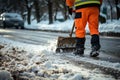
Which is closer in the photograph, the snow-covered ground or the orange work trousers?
the orange work trousers

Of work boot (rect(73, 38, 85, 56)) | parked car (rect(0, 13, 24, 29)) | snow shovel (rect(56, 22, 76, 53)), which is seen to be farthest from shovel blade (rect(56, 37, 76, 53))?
parked car (rect(0, 13, 24, 29))

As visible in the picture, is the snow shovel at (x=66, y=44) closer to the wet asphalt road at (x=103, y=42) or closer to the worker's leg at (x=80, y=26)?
the worker's leg at (x=80, y=26)

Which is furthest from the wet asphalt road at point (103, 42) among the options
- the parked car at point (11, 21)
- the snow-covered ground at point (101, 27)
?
the parked car at point (11, 21)

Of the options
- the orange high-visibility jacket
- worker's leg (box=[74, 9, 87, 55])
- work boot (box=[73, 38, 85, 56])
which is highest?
the orange high-visibility jacket

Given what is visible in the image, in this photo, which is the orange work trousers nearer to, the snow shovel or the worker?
the worker

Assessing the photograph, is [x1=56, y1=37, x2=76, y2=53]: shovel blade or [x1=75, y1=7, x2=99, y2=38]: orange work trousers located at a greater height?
[x1=75, y1=7, x2=99, y2=38]: orange work trousers

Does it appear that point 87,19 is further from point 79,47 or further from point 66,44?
point 66,44

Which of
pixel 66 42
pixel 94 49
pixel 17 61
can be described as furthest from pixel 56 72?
pixel 66 42

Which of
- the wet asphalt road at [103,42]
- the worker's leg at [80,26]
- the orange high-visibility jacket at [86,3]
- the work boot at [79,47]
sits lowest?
the wet asphalt road at [103,42]

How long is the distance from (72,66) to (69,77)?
1164 mm

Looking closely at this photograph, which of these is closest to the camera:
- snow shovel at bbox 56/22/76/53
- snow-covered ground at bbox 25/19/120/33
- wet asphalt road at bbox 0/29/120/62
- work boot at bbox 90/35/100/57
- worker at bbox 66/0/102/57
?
work boot at bbox 90/35/100/57

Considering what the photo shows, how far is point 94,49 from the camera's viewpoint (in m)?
7.30

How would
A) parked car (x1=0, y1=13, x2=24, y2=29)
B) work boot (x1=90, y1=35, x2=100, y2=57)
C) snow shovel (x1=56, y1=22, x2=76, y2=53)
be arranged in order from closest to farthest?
work boot (x1=90, y1=35, x2=100, y2=57) < snow shovel (x1=56, y1=22, x2=76, y2=53) < parked car (x1=0, y1=13, x2=24, y2=29)

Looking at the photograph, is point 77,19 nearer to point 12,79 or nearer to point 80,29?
point 80,29
